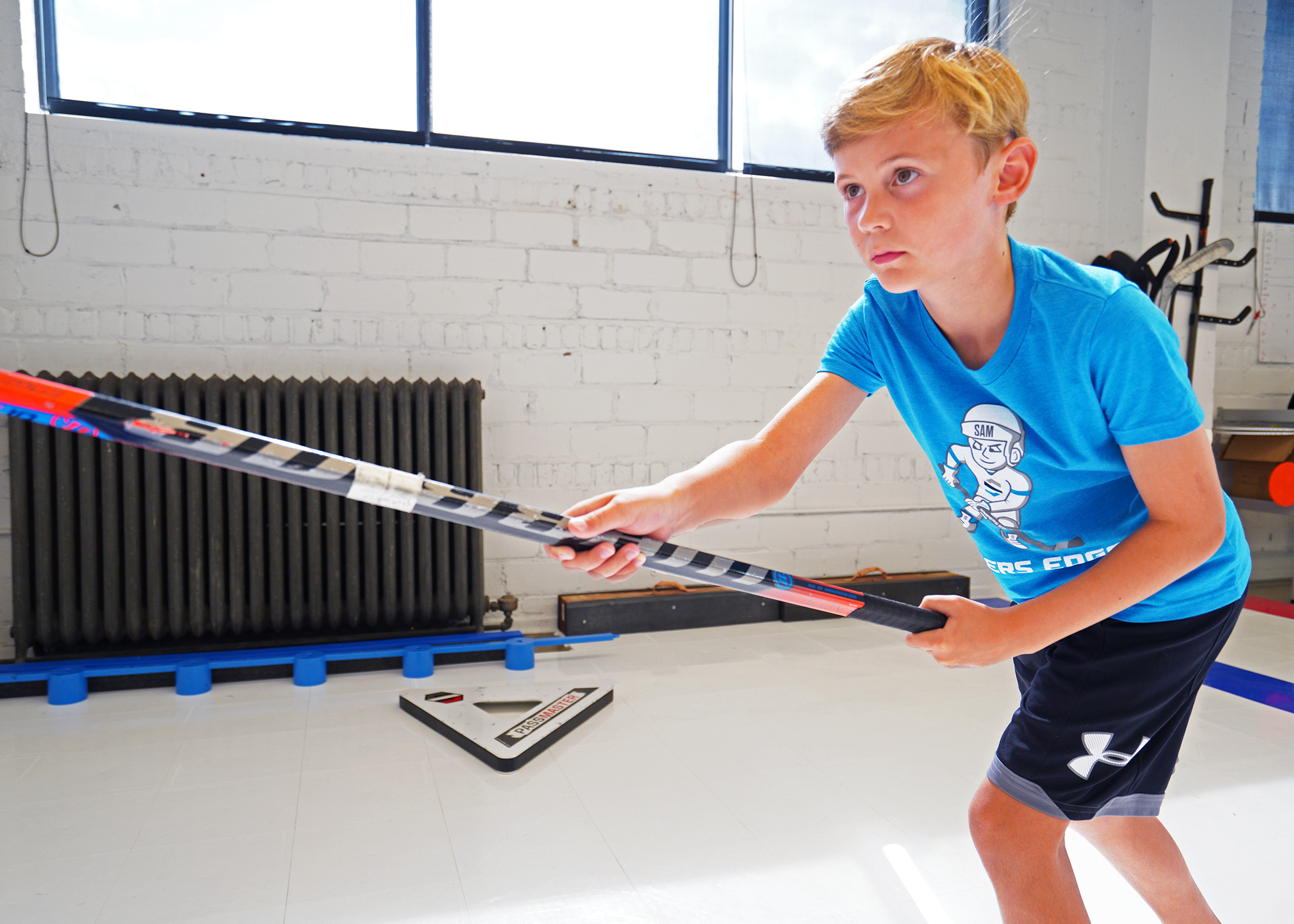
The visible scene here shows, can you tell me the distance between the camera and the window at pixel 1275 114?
466cm

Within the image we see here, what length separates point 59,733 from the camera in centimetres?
229

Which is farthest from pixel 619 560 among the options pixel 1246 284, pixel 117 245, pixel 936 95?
pixel 1246 284

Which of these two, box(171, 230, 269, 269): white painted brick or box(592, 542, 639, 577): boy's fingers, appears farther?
Result: box(171, 230, 269, 269): white painted brick

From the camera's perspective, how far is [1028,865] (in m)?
1.01

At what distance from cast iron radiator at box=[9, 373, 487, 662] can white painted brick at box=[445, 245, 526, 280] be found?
20.3 inches

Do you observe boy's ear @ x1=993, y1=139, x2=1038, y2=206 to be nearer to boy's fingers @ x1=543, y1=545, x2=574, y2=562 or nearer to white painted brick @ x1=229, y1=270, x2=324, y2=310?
boy's fingers @ x1=543, y1=545, x2=574, y2=562

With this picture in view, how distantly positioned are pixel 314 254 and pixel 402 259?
1.04ft

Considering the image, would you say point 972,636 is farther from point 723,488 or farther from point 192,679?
point 192,679

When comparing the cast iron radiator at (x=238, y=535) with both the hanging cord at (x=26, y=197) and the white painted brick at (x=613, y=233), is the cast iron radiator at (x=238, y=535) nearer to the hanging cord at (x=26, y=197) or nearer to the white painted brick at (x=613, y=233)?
the hanging cord at (x=26, y=197)

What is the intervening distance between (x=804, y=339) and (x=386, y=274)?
71.5 inches

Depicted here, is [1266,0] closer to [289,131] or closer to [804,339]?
[804,339]

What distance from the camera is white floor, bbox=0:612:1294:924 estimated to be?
4.99 feet

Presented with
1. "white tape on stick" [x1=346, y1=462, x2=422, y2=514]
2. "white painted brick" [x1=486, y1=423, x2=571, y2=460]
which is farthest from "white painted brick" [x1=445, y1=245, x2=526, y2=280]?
"white tape on stick" [x1=346, y1=462, x2=422, y2=514]

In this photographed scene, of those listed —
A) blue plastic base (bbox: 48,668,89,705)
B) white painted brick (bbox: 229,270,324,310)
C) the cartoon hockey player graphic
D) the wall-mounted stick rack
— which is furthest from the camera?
the wall-mounted stick rack
